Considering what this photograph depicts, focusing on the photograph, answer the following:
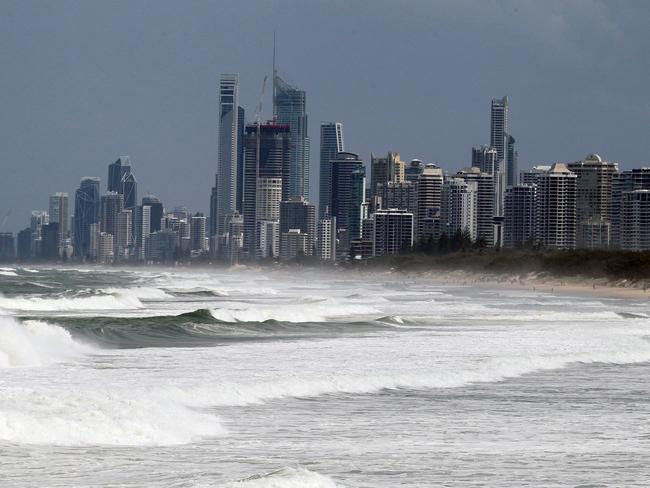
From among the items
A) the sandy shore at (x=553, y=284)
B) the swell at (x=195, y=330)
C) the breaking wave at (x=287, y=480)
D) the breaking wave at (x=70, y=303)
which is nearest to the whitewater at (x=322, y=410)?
the breaking wave at (x=287, y=480)

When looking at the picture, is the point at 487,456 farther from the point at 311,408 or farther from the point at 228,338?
the point at 228,338

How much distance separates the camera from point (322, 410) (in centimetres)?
1780

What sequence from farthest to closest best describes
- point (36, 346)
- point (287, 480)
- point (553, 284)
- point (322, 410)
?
point (553, 284)
point (36, 346)
point (322, 410)
point (287, 480)

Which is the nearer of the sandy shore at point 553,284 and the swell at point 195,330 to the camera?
the swell at point 195,330

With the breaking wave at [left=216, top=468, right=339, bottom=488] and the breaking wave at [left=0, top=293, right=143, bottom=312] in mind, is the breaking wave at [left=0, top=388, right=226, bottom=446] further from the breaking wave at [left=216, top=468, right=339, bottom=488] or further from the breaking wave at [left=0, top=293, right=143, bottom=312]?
the breaking wave at [left=0, top=293, right=143, bottom=312]

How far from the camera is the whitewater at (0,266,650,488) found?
504 inches

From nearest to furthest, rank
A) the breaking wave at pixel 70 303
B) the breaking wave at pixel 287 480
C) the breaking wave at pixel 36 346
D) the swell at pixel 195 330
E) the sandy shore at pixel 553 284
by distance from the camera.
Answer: the breaking wave at pixel 287 480 < the breaking wave at pixel 36 346 < the swell at pixel 195 330 < the breaking wave at pixel 70 303 < the sandy shore at pixel 553 284

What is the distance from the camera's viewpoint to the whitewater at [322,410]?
42.0 feet

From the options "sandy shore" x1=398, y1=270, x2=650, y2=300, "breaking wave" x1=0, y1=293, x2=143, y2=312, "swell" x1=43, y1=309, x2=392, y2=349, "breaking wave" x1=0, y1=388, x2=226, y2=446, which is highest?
"breaking wave" x1=0, y1=388, x2=226, y2=446

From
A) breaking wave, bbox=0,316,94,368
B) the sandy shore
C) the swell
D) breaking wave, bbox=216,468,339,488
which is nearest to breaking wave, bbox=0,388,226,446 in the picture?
breaking wave, bbox=216,468,339,488

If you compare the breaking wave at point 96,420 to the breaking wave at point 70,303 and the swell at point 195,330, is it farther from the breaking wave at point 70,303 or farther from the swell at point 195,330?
the breaking wave at point 70,303

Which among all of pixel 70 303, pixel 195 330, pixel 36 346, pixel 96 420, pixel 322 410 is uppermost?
pixel 96 420

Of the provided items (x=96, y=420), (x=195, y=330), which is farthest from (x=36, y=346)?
(x=96, y=420)

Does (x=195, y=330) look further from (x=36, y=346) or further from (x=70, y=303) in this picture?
(x=70, y=303)
